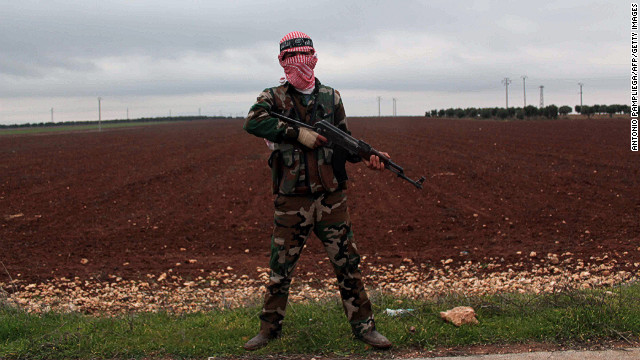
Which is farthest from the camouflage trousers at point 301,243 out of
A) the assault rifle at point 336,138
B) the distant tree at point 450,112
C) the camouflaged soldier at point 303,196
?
the distant tree at point 450,112

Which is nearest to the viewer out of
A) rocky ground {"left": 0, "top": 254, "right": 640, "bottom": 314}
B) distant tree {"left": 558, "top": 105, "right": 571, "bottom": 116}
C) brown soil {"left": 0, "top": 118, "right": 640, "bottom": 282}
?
rocky ground {"left": 0, "top": 254, "right": 640, "bottom": 314}

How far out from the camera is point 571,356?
3.77m

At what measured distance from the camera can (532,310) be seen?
4625 mm

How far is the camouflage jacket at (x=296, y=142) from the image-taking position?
13.2 ft

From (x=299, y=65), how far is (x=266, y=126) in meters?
0.50

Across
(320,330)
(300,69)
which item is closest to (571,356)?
(320,330)

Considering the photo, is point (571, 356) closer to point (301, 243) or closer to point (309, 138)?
point (301, 243)

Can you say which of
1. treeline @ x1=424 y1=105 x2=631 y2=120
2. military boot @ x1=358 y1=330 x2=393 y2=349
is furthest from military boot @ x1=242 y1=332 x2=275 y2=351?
treeline @ x1=424 y1=105 x2=631 y2=120

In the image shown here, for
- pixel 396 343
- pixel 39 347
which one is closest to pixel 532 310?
pixel 396 343

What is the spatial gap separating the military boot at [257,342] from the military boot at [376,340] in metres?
0.66

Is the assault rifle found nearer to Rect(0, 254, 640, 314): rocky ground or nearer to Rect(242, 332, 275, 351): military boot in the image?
Rect(242, 332, 275, 351): military boot

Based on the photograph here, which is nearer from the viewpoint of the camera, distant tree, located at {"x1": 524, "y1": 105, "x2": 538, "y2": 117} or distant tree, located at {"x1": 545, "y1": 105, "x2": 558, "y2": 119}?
distant tree, located at {"x1": 545, "y1": 105, "x2": 558, "y2": 119}

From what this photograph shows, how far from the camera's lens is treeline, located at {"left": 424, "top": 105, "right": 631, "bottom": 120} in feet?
241

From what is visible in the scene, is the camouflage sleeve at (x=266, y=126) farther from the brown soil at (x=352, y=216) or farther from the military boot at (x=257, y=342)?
the brown soil at (x=352, y=216)
